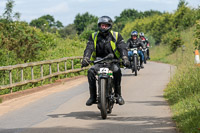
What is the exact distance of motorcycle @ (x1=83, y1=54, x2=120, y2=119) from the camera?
9898 mm

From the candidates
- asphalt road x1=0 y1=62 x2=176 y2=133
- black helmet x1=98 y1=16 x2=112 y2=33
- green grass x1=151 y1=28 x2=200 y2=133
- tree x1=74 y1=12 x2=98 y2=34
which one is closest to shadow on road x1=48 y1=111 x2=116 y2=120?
asphalt road x1=0 y1=62 x2=176 y2=133

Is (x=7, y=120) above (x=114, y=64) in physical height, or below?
below

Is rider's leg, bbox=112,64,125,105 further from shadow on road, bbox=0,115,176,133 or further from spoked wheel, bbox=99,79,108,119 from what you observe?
spoked wheel, bbox=99,79,108,119

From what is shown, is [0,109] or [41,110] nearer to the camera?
[41,110]

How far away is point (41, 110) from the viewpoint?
1230 cm

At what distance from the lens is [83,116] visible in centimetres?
1074

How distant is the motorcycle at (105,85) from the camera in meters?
9.90

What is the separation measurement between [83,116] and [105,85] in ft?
3.68

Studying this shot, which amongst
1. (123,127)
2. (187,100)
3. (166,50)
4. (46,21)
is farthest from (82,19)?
(123,127)

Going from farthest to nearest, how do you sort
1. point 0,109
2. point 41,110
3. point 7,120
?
1. point 0,109
2. point 41,110
3. point 7,120

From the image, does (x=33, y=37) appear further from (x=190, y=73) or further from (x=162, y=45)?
(x=162, y=45)

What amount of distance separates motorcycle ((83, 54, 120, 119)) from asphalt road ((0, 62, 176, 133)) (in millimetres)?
273

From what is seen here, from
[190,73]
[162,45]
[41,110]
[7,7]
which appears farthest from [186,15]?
[41,110]

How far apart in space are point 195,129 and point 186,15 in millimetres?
42918
